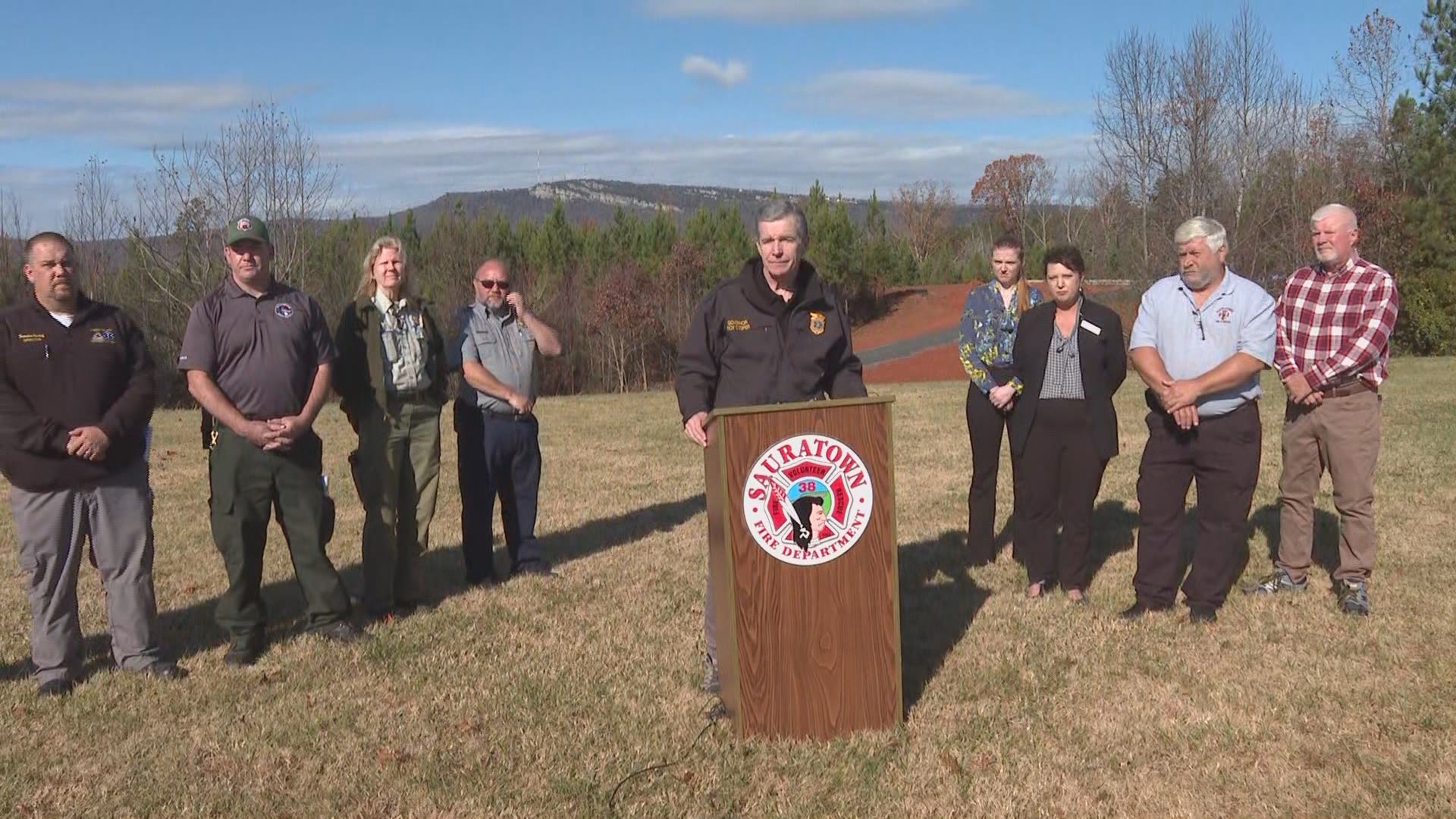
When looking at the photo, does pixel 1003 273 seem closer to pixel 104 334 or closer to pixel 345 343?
pixel 345 343

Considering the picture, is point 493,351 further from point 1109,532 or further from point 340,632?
point 1109,532

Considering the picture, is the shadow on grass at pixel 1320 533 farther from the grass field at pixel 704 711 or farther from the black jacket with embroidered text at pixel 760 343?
the black jacket with embroidered text at pixel 760 343

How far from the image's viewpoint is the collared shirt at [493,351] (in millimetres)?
7273

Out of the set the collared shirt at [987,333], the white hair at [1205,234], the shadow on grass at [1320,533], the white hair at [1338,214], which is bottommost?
the shadow on grass at [1320,533]

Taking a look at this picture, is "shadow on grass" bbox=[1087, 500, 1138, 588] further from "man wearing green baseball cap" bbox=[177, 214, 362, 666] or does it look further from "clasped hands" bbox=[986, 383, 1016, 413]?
"man wearing green baseball cap" bbox=[177, 214, 362, 666]

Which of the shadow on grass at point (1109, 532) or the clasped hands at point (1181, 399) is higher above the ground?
the clasped hands at point (1181, 399)

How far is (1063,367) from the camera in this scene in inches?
257

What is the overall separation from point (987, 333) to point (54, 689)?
5.42 metres

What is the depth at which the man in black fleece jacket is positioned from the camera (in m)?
5.19

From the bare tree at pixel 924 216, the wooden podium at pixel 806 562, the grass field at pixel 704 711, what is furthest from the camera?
the bare tree at pixel 924 216

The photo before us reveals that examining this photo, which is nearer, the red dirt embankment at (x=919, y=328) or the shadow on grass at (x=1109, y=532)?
the shadow on grass at (x=1109, y=532)

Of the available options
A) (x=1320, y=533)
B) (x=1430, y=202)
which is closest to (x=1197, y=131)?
(x=1430, y=202)

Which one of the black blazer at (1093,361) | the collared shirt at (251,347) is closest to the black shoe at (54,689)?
the collared shirt at (251,347)

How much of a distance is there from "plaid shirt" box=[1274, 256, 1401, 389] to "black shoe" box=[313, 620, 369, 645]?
204 inches
